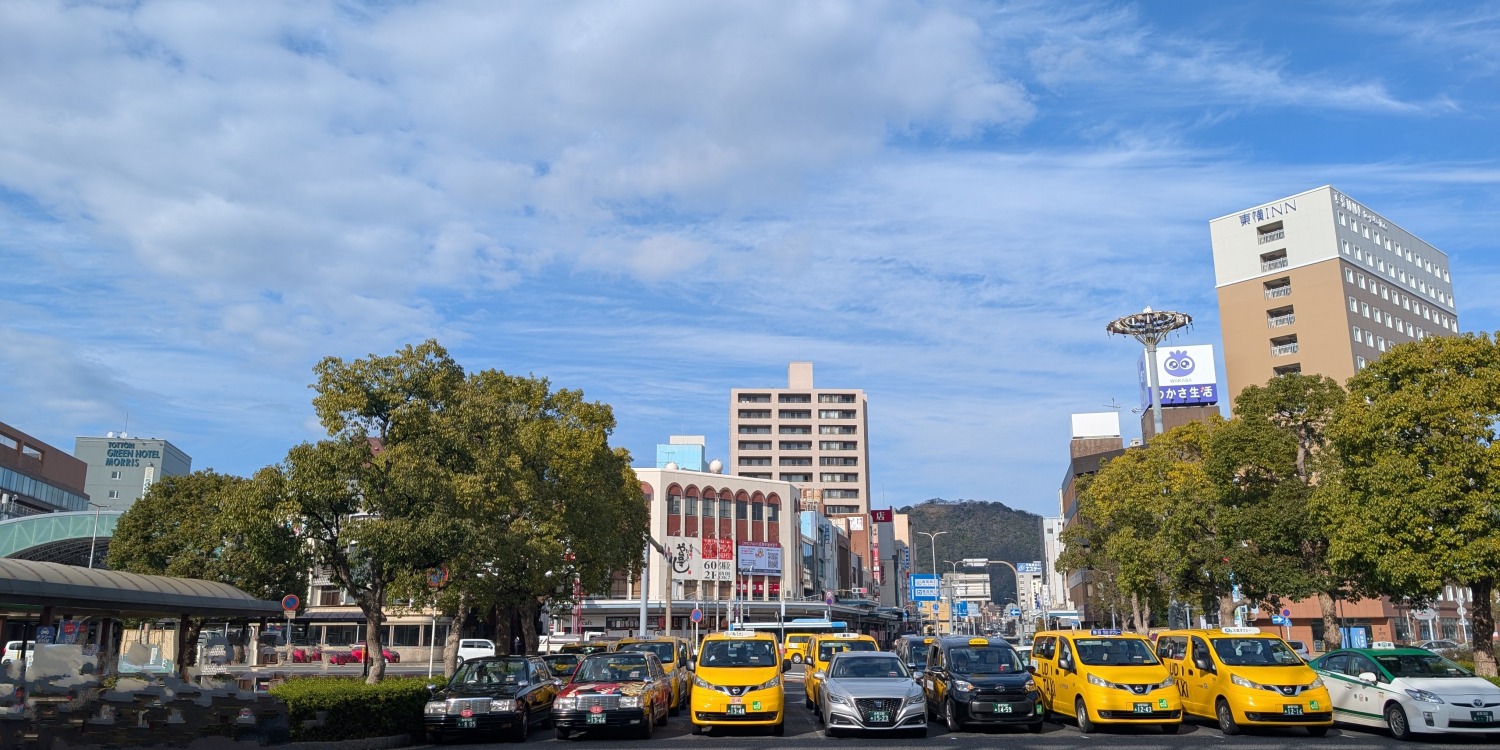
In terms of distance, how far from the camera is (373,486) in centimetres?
2439

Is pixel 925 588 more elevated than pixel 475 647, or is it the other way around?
pixel 925 588

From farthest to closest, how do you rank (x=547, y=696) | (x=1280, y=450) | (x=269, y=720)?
(x=1280, y=450) < (x=547, y=696) < (x=269, y=720)

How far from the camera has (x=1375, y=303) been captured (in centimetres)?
8244

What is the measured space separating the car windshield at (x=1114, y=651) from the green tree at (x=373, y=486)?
47.5 ft

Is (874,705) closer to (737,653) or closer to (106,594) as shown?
(737,653)

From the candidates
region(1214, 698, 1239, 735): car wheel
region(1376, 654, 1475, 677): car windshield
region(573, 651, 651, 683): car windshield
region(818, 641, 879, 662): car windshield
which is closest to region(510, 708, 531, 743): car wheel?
region(573, 651, 651, 683): car windshield

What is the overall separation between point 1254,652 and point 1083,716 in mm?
3353

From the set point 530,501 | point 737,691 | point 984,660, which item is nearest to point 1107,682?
point 984,660

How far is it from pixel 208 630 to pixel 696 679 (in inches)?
2364

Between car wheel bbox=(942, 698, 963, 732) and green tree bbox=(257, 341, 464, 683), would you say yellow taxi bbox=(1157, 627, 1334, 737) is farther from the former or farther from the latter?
green tree bbox=(257, 341, 464, 683)

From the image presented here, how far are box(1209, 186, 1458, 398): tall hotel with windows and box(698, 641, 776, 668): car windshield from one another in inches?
2746

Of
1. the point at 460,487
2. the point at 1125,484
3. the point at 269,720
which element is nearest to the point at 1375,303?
the point at 1125,484

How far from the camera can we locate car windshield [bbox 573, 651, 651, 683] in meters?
19.6

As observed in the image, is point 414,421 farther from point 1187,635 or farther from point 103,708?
point 1187,635
